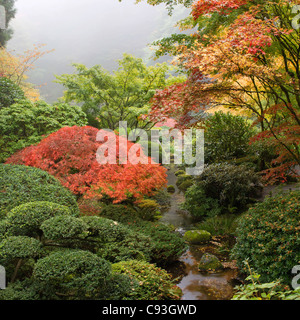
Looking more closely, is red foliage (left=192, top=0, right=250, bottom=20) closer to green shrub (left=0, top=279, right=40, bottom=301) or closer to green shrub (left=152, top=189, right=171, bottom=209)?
green shrub (left=0, top=279, right=40, bottom=301)

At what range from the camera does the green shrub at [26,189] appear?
4.13 meters

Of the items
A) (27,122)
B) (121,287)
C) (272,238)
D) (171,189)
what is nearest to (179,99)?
(272,238)

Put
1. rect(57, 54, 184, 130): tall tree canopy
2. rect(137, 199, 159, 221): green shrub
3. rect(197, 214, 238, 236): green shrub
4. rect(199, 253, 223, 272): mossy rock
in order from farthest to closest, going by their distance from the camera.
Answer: rect(57, 54, 184, 130): tall tree canopy → rect(137, 199, 159, 221): green shrub → rect(197, 214, 238, 236): green shrub → rect(199, 253, 223, 272): mossy rock

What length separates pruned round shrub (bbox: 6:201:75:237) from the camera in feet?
10.7

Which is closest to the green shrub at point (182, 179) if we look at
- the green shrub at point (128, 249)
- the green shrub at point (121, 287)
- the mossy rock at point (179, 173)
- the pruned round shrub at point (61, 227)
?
the mossy rock at point (179, 173)

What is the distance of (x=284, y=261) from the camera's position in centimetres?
317

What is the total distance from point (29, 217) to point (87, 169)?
2696mm

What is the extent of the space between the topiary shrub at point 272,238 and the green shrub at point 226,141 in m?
5.39

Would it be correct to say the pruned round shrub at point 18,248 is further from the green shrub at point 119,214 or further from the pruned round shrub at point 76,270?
the green shrub at point 119,214

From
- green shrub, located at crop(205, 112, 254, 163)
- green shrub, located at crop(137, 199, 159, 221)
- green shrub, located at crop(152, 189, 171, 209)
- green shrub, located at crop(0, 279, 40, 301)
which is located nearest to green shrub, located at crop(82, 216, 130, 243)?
green shrub, located at crop(0, 279, 40, 301)

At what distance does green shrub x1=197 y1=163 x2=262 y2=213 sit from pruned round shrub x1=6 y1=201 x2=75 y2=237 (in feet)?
14.8

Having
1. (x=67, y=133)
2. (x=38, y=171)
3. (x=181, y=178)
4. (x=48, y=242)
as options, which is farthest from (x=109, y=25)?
(x=48, y=242)

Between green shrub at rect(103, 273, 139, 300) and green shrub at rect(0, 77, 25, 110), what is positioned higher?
green shrub at rect(0, 77, 25, 110)

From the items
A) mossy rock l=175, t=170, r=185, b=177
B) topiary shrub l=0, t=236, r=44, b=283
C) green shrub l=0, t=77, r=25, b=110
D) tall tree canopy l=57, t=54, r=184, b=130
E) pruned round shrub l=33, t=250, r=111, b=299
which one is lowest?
pruned round shrub l=33, t=250, r=111, b=299
